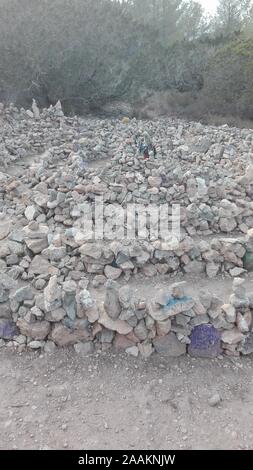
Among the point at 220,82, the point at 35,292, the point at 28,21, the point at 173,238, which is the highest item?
the point at 28,21

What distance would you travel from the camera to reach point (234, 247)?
4.41m

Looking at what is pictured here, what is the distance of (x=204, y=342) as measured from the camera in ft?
11.4

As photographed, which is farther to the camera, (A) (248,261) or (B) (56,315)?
(A) (248,261)

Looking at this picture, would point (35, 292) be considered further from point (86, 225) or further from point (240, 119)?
point (240, 119)

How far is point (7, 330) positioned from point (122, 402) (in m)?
1.13

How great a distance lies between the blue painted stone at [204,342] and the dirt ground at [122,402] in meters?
0.06

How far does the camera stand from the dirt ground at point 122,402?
284cm

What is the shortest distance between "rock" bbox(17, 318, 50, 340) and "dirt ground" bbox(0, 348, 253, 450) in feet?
0.51

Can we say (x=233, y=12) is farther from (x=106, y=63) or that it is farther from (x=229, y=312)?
(x=229, y=312)

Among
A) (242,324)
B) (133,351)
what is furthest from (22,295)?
(242,324)

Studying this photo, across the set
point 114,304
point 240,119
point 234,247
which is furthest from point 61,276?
point 240,119

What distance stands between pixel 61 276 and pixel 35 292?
1.06ft

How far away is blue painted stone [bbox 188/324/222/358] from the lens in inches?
137

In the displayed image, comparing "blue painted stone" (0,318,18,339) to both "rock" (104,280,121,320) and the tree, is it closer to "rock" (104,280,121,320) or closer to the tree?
"rock" (104,280,121,320)
